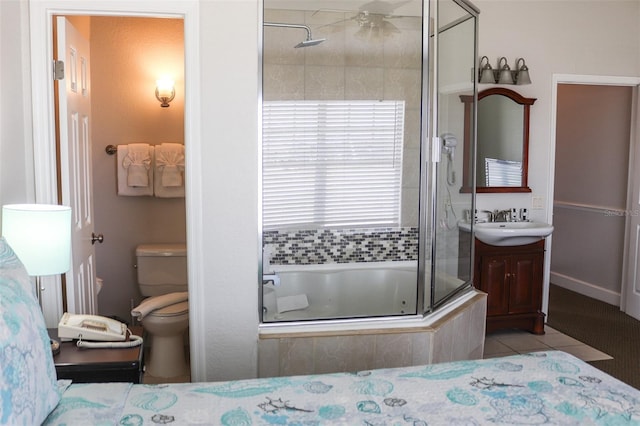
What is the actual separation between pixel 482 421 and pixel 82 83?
261cm

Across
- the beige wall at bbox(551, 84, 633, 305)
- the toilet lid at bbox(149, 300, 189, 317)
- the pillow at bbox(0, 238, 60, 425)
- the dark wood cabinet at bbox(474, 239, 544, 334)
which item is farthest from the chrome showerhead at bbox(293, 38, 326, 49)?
the beige wall at bbox(551, 84, 633, 305)

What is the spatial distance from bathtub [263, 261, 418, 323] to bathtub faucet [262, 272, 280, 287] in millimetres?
20

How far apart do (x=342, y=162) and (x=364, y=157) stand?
0.16m

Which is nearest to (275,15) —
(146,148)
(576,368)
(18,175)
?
(18,175)

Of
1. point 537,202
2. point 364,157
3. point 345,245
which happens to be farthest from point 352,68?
point 537,202

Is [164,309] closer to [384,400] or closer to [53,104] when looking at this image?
[53,104]

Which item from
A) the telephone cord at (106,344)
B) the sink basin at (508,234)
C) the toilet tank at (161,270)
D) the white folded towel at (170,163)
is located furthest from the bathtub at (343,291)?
the white folded towel at (170,163)

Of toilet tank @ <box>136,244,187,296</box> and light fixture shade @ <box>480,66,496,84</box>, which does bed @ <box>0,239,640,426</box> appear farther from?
light fixture shade @ <box>480,66,496,84</box>

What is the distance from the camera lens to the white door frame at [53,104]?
8.57 ft

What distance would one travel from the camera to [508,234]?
4.24 m

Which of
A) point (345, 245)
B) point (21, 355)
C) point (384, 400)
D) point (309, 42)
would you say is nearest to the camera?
point (21, 355)

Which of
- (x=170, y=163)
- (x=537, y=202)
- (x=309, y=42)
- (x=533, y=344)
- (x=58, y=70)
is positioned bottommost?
(x=533, y=344)

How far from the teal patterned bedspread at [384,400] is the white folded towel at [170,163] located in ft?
8.78

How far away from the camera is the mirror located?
4.64 m
